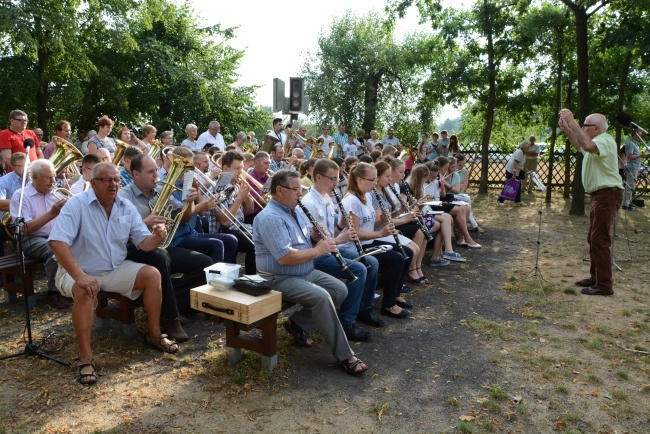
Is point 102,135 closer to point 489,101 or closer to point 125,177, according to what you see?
point 125,177

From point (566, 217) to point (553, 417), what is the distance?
9197 millimetres

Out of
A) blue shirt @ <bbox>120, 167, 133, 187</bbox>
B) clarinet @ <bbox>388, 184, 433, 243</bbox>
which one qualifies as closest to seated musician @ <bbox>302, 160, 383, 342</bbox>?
clarinet @ <bbox>388, 184, 433, 243</bbox>

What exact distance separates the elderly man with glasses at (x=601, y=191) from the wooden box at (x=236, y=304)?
447 centimetres

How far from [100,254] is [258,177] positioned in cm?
346

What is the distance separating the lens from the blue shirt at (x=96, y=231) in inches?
156

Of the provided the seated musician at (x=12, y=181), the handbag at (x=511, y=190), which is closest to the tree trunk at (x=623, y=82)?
the handbag at (x=511, y=190)

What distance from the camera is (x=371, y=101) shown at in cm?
2658

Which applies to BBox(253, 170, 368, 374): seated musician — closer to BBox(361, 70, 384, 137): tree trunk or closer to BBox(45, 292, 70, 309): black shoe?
BBox(45, 292, 70, 309): black shoe

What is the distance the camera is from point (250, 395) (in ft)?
12.2

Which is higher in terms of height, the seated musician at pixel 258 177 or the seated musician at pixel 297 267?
the seated musician at pixel 258 177

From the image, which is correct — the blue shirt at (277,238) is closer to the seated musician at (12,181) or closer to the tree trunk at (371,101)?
the seated musician at (12,181)

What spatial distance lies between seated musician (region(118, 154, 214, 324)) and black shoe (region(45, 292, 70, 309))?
4.24 feet

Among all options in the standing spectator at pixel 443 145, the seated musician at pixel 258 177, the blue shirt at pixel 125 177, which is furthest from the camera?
the standing spectator at pixel 443 145

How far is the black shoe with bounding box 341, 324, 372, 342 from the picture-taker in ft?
15.6
